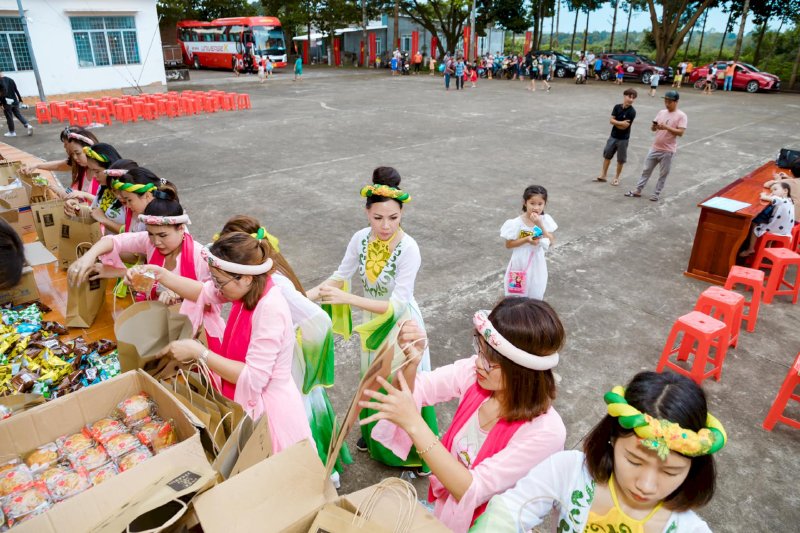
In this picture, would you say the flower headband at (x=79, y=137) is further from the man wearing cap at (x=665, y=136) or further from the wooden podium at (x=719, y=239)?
the man wearing cap at (x=665, y=136)

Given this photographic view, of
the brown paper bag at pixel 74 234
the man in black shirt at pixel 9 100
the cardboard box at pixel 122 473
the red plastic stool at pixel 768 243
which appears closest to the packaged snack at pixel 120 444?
the cardboard box at pixel 122 473

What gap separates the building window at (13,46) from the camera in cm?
1794

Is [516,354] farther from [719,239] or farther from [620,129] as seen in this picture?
[620,129]

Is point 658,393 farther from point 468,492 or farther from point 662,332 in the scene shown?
point 662,332

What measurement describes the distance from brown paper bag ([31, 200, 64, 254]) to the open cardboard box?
3.25 meters

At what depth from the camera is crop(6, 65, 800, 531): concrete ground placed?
147 inches

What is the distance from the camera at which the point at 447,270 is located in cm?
586

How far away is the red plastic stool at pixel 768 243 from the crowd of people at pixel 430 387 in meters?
4.68

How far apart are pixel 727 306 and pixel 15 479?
15.6 ft

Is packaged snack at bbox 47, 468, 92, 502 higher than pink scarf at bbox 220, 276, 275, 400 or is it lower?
lower

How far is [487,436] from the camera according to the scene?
189cm

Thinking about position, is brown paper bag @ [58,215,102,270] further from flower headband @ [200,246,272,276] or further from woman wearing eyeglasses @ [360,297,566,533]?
woman wearing eyeglasses @ [360,297,566,533]

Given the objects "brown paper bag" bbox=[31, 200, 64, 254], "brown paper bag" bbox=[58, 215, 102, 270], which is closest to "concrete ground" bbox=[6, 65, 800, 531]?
"brown paper bag" bbox=[58, 215, 102, 270]

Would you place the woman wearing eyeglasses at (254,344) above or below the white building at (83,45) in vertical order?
below
